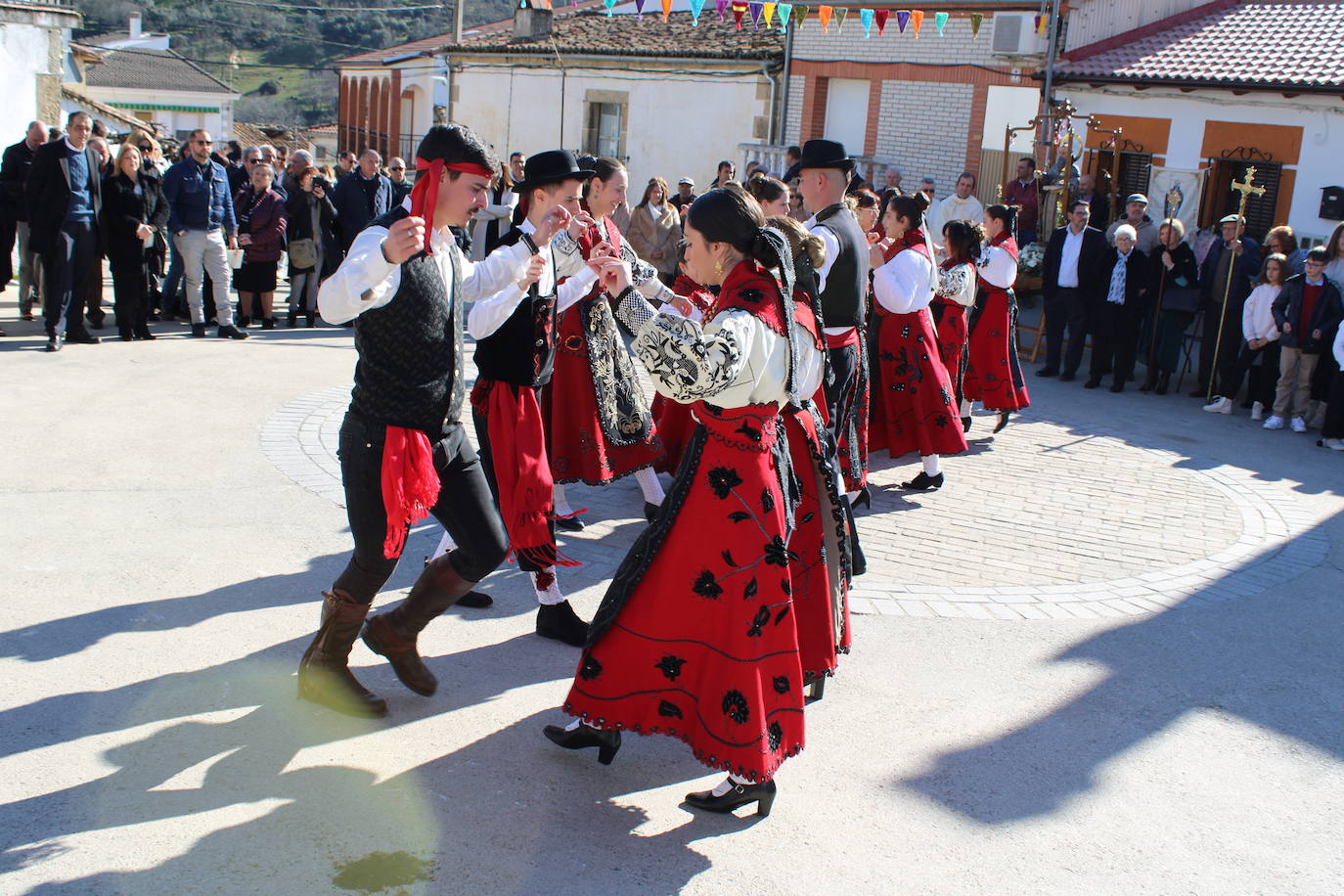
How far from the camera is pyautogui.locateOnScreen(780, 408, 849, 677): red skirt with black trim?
12.4 feet

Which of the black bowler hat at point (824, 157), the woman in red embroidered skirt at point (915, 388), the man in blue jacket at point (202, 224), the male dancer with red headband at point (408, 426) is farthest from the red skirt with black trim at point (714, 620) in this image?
the man in blue jacket at point (202, 224)

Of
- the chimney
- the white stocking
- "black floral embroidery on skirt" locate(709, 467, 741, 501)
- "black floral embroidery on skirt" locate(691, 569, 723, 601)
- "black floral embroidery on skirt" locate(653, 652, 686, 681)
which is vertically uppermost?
the chimney

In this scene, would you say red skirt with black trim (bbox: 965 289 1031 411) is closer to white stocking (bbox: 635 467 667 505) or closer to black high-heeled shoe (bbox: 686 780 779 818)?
white stocking (bbox: 635 467 667 505)

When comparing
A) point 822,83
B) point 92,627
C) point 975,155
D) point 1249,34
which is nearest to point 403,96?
point 822,83

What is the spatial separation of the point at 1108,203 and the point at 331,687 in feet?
44.5

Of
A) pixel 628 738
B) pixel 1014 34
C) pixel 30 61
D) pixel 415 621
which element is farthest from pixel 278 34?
pixel 628 738

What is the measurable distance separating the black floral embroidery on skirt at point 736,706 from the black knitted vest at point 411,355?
1.22 meters

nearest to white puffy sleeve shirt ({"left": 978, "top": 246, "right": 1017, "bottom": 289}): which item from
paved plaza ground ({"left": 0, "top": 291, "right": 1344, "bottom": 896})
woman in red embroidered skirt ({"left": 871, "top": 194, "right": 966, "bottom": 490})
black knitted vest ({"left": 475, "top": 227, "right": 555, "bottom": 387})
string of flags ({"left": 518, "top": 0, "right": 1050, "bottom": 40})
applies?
woman in red embroidered skirt ({"left": 871, "top": 194, "right": 966, "bottom": 490})

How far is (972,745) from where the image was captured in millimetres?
4137

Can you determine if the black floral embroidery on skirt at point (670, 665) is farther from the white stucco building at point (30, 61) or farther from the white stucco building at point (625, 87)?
the white stucco building at point (625, 87)

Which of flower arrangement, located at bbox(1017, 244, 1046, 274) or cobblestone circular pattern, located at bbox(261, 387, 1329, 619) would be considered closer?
cobblestone circular pattern, located at bbox(261, 387, 1329, 619)

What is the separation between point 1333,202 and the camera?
14742 millimetres

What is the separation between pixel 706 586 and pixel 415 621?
1.14 m

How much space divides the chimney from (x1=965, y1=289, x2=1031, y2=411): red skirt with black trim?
70.9 ft
